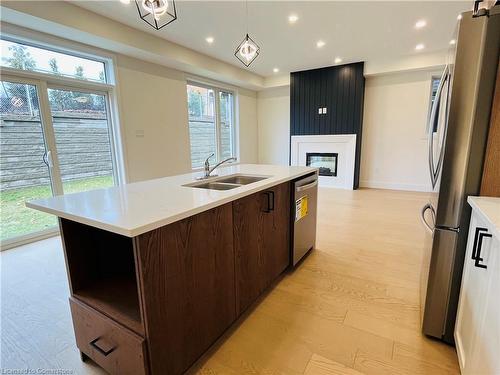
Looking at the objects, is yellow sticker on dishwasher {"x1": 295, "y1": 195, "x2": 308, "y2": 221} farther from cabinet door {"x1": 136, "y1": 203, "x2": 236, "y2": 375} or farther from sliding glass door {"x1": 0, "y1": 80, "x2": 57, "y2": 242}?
sliding glass door {"x1": 0, "y1": 80, "x2": 57, "y2": 242}

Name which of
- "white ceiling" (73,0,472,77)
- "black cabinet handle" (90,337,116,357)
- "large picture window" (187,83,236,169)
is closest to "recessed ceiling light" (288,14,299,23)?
"white ceiling" (73,0,472,77)

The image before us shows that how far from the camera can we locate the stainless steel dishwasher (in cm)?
215

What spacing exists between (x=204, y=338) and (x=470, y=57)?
1873 mm

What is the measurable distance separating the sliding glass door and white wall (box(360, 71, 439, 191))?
5.85 m

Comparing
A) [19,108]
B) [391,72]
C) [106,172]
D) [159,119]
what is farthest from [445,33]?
[19,108]

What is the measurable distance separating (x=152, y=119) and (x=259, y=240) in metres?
3.44

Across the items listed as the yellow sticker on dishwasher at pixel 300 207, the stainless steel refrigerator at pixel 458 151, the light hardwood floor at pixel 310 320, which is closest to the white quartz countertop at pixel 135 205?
the yellow sticker on dishwasher at pixel 300 207

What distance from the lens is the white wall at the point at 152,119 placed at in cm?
392

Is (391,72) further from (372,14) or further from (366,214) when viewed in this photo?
(366,214)

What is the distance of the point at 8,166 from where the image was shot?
2.85 meters

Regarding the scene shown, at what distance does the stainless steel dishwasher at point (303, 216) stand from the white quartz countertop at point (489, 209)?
1.15 m

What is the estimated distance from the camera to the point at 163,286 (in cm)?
105

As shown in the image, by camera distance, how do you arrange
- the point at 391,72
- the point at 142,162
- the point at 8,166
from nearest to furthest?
1. the point at 8,166
2. the point at 142,162
3. the point at 391,72

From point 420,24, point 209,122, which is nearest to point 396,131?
point 420,24
